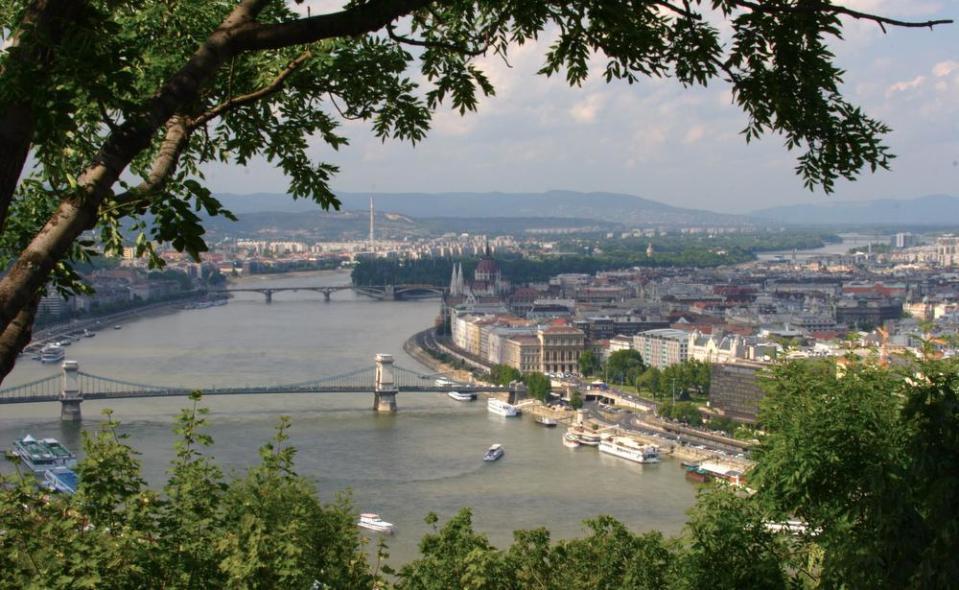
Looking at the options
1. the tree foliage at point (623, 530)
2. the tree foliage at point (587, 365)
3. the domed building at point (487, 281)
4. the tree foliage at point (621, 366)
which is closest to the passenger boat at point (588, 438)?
the tree foliage at point (621, 366)

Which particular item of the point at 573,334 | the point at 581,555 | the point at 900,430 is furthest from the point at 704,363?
the point at 900,430

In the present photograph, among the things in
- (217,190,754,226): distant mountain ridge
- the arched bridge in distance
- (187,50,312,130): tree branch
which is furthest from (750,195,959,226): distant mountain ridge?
(187,50,312,130): tree branch

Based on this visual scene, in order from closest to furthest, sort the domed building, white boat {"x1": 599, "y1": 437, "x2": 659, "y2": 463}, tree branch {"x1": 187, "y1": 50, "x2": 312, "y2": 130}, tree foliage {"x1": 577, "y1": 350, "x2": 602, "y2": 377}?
tree branch {"x1": 187, "y1": 50, "x2": 312, "y2": 130}
white boat {"x1": 599, "y1": 437, "x2": 659, "y2": 463}
tree foliage {"x1": 577, "y1": 350, "x2": 602, "y2": 377}
the domed building

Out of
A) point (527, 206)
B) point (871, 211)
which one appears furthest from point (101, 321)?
point (871, 211)

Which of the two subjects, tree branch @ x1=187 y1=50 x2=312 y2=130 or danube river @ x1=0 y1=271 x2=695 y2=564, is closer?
tree branch @ x1=187 y1=50 x2=312 y2=130

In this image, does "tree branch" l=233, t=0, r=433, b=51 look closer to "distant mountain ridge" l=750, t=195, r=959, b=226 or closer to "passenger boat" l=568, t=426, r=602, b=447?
"passenger boat" l=568, t=426, r=602, b=447

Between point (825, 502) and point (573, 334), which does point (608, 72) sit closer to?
point (825, 502)

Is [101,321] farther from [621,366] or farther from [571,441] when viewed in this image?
[571,441]
